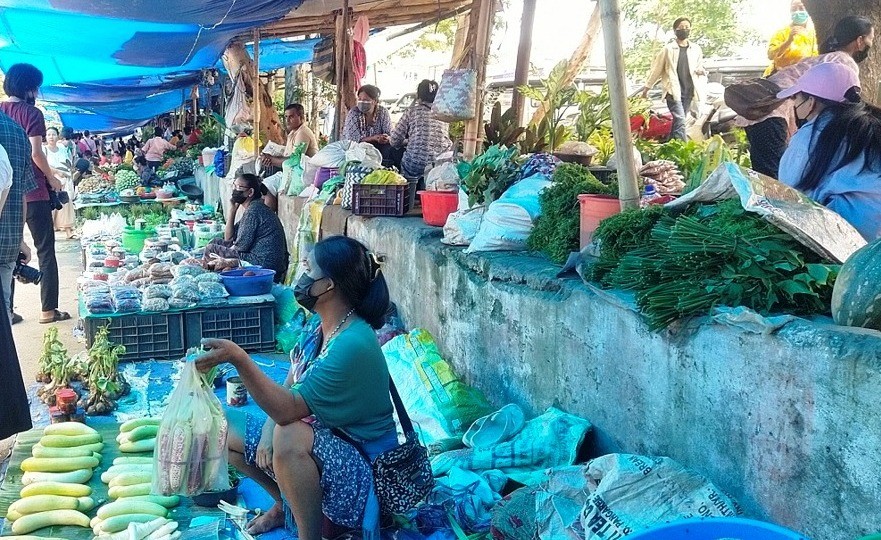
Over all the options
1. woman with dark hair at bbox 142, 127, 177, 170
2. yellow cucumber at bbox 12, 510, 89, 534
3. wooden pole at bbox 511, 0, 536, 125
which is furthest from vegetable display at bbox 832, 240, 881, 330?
woman with dark hair at bbox 142, 127, 177, 170

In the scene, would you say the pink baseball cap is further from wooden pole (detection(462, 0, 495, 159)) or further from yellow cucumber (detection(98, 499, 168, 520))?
yellow cucumber (detection(98, 499, 168, 520))

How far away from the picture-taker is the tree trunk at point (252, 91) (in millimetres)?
12701

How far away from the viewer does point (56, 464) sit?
3666mm

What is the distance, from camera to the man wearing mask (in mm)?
9930

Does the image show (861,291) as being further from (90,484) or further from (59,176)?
(59,176)

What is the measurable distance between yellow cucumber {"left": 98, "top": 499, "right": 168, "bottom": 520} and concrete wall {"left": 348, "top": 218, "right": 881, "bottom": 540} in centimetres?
174

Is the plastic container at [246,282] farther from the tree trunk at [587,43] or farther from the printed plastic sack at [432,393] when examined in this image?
the tree trunk at [587,43]

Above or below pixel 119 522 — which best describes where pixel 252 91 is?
above

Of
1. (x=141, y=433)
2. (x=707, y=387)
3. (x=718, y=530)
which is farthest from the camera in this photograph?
(x=141, y=433)

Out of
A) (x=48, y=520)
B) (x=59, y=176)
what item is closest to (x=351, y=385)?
(x=48, y=520)

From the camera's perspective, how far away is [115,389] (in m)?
4.88

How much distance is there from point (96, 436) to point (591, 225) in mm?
2716

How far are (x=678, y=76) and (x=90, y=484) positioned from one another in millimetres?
8620

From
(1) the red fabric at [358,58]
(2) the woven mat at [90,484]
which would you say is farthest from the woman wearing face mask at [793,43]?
(2) the woven mat at [90,484]
